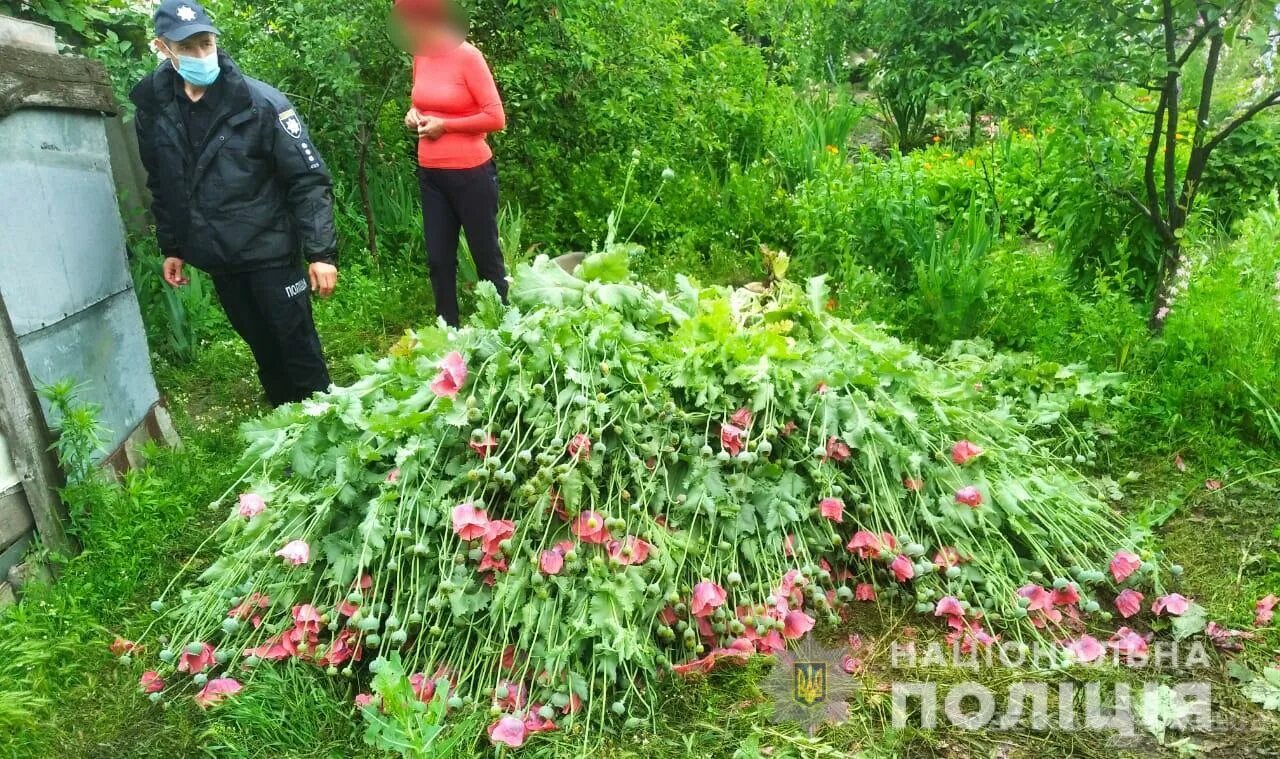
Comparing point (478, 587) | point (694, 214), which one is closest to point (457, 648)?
point (478, 587)

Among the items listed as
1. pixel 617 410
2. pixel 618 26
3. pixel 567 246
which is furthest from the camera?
pixel 567 246

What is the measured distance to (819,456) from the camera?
2512 millimetres

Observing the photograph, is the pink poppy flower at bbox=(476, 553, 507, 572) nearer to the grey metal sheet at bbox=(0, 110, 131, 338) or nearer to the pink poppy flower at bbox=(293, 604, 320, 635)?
the pink poppy flower at bbox=(293, 604, 320, 635)

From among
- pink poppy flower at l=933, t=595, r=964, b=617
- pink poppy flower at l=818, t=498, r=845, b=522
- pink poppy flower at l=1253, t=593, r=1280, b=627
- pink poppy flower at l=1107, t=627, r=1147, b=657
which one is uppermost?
pink poppy flower at l=818, t=498, r=845, b=522

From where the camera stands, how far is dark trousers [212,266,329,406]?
134 inches

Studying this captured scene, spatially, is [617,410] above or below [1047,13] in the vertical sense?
below

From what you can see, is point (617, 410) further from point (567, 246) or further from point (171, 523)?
point (567, 246)

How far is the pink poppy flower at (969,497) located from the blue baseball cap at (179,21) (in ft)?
9.54

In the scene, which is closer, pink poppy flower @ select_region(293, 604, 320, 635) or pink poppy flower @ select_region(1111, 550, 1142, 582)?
pink poppy flower @ select_region(293, 604, 320, 635)

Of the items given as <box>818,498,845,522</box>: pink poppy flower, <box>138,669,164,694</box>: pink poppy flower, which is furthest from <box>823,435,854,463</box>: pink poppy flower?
<box>138,669,164,694</box>: pink poppy flower

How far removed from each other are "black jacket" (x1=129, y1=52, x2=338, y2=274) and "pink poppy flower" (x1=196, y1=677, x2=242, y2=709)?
1621 millimetres

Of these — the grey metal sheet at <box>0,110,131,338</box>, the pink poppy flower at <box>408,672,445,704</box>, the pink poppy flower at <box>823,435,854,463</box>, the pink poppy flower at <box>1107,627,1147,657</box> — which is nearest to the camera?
the pink poppy flower at <box>408,672,445,704</box>

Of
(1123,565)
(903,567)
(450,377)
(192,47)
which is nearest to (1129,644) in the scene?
(1123,565)

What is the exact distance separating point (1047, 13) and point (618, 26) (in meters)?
2.45
